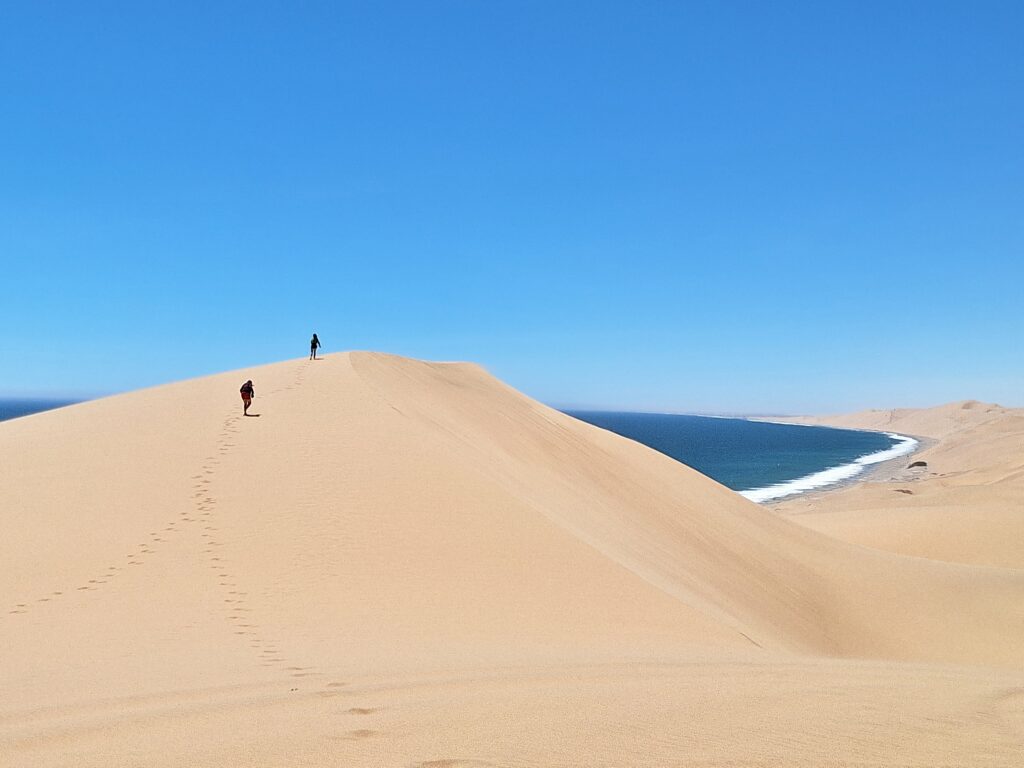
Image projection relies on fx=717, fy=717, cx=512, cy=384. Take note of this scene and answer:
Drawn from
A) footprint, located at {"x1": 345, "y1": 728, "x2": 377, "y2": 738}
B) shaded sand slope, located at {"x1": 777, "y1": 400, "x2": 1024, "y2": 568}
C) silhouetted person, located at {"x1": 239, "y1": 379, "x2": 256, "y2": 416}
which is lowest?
shaded sand slope, located at {"x1": 777, "y1": 400, "x2": 1024, "y2": 568}

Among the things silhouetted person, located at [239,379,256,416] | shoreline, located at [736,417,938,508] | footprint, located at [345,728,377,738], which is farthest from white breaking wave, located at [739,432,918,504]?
footprint, located at [345,728,377,738]

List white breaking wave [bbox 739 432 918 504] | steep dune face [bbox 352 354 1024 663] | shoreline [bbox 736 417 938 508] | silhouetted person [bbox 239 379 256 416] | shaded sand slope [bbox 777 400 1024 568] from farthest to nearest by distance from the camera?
white breaking wave [bbox 739 432 918 504], shoreline [bbox 736 417 938 508], shaded sand slope [bbox 777 400 1024 568], silhouetted person [bbox 239 379 256 416], steep dune face [bbox 352 354 1024 663]

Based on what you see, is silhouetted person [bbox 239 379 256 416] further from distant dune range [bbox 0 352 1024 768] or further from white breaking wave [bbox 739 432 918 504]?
white breaking wave [bbox 739 432 918 504]

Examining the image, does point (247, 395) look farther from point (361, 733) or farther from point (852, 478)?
point (852, 478)

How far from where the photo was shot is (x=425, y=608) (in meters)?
7.01

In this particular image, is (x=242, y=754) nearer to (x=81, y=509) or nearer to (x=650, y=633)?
(x=650, y=633)

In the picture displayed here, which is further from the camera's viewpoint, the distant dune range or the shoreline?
the shoreline

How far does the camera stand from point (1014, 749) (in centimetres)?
388

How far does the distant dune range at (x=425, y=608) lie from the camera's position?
3.88 metres

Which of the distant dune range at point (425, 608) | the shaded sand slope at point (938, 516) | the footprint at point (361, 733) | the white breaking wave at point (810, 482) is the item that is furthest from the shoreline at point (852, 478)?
the footprint at point (361, 733)

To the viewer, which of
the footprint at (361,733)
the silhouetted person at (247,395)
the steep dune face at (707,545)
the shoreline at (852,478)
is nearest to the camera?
the footprint at (361,733)

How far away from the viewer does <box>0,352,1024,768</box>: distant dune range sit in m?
3.88

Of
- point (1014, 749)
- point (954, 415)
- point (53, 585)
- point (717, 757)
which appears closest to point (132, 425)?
point (53, 585)

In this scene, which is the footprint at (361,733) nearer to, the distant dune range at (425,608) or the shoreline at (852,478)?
the distant dune range at (425,608)
